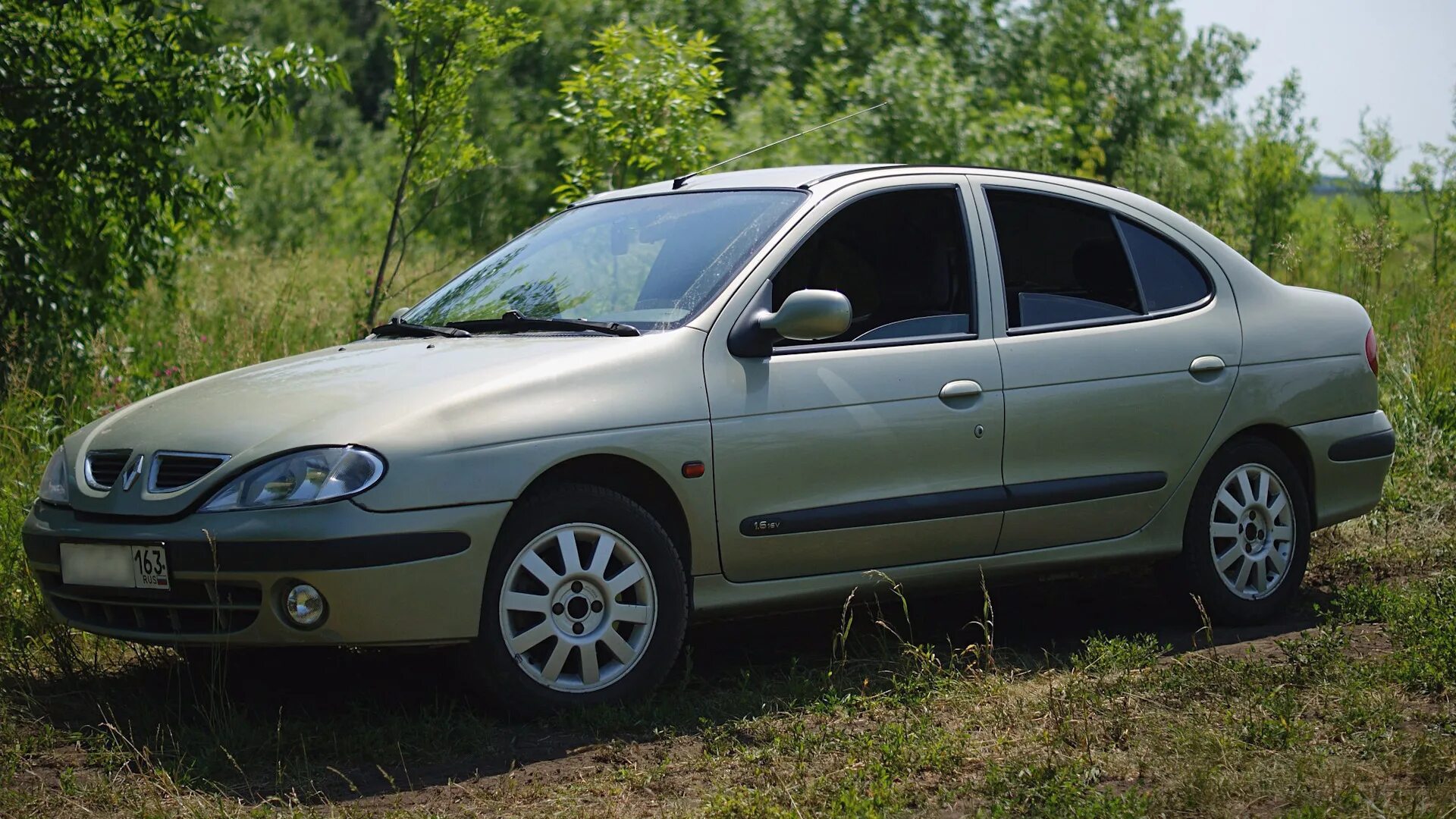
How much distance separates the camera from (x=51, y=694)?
4.83 metres

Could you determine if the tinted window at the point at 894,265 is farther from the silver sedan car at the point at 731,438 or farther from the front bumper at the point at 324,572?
the front bumper at the point at 324,572

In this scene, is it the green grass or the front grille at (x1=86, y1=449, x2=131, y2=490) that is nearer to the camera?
the green grass

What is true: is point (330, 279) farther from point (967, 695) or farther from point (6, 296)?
point (967, 695)

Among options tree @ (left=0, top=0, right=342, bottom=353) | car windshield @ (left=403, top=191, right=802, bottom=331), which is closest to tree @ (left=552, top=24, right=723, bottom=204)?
tree @ (left=0, top=0, right=342, bottom=353)

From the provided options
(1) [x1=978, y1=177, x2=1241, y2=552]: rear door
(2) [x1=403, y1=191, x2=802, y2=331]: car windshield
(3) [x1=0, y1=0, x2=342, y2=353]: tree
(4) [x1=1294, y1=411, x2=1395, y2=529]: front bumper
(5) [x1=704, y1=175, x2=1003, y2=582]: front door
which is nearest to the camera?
(5) [x1=704, y1=175, x2=1003, y2=582]: front door

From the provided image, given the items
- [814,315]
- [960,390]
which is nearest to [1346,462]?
[960,390]

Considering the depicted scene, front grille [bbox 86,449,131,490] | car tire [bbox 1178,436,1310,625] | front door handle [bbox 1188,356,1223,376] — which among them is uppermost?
front door handle [bbox 1188,356,1223,376]

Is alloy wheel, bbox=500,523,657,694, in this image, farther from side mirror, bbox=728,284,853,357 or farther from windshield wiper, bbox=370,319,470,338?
windshield wiper, bbox=370,319,470,338

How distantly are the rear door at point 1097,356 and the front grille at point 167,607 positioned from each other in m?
2.58

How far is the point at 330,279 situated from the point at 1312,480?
9.08 m

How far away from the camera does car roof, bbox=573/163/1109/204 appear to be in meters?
5.33

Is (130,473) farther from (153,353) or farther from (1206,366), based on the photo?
(153,353)

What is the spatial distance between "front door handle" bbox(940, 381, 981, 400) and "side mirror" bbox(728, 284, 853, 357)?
0.52m

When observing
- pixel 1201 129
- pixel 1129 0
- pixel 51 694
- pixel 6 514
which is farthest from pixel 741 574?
pixel 1129 0
